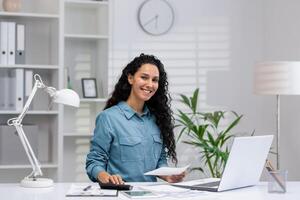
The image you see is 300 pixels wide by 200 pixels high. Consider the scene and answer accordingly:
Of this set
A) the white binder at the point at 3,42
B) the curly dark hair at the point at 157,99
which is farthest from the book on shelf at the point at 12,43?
the curly dark hair at the point at 157,99

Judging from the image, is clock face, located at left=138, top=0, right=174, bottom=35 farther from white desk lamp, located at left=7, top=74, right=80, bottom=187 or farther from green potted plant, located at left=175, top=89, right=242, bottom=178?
white desk lamp, located at left=7, top=74, right=80, bottom=187

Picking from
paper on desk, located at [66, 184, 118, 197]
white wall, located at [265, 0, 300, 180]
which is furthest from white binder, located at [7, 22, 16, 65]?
white wall, located at [265, 0, 300, 180]

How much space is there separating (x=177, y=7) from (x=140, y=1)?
0.33m

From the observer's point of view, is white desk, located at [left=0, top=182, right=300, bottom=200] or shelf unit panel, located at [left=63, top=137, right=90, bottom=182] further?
shelf unit panel, located at [left=63, top=137, right=90, bottom=182]

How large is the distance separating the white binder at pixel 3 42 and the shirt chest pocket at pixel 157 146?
147 cm

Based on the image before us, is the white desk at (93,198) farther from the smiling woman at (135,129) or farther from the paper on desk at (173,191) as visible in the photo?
the smiling woman at (135,129)

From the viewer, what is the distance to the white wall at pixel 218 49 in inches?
184

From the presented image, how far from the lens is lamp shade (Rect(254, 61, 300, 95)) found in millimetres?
3912

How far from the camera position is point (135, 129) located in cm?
313

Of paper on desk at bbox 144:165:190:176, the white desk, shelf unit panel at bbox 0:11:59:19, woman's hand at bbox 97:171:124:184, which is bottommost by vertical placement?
the white desk

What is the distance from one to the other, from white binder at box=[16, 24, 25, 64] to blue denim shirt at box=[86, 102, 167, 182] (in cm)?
127

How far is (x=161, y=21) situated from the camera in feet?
15.6

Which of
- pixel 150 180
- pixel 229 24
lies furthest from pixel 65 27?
pixel 150 180

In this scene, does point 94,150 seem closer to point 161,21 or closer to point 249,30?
point 161,21
